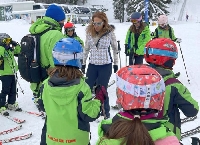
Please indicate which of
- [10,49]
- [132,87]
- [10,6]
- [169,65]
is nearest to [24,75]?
[10,49]

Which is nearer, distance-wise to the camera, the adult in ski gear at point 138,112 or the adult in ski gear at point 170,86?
the adult in ski gear at point 138,112

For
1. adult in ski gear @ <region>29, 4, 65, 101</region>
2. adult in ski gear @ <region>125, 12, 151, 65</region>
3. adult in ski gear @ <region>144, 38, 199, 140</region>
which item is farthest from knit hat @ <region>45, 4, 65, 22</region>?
adult in ski gear @ <region>125, 12, 151, 65</region>

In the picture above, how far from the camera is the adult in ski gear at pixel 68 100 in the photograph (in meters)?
2.90

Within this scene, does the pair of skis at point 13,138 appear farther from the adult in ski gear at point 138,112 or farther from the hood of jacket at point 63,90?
the adult in ski gear at point 138,112

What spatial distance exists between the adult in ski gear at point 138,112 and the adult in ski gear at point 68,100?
904 mm

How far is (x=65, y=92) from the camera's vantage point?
2873 millimetres

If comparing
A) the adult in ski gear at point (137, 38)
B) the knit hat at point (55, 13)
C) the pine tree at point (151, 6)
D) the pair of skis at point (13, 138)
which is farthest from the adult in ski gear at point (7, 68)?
the pine tree at point (151, 6)

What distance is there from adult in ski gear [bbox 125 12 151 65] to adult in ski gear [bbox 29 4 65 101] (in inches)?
105

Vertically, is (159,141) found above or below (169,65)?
below

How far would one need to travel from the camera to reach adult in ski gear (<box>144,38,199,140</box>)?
2.72 meters

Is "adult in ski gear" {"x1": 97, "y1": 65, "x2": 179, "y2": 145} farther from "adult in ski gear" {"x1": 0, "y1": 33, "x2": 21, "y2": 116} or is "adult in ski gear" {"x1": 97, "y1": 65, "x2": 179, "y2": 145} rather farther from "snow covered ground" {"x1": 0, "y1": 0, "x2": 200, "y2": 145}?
"adult in ski gear" {"x1": 0, "y1": 33, "x2": 21, "y2": 116}

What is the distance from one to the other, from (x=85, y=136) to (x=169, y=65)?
3.66 ft

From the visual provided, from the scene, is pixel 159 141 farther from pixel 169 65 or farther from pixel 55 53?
pixel 55 53

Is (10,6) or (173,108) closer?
(173,108)
